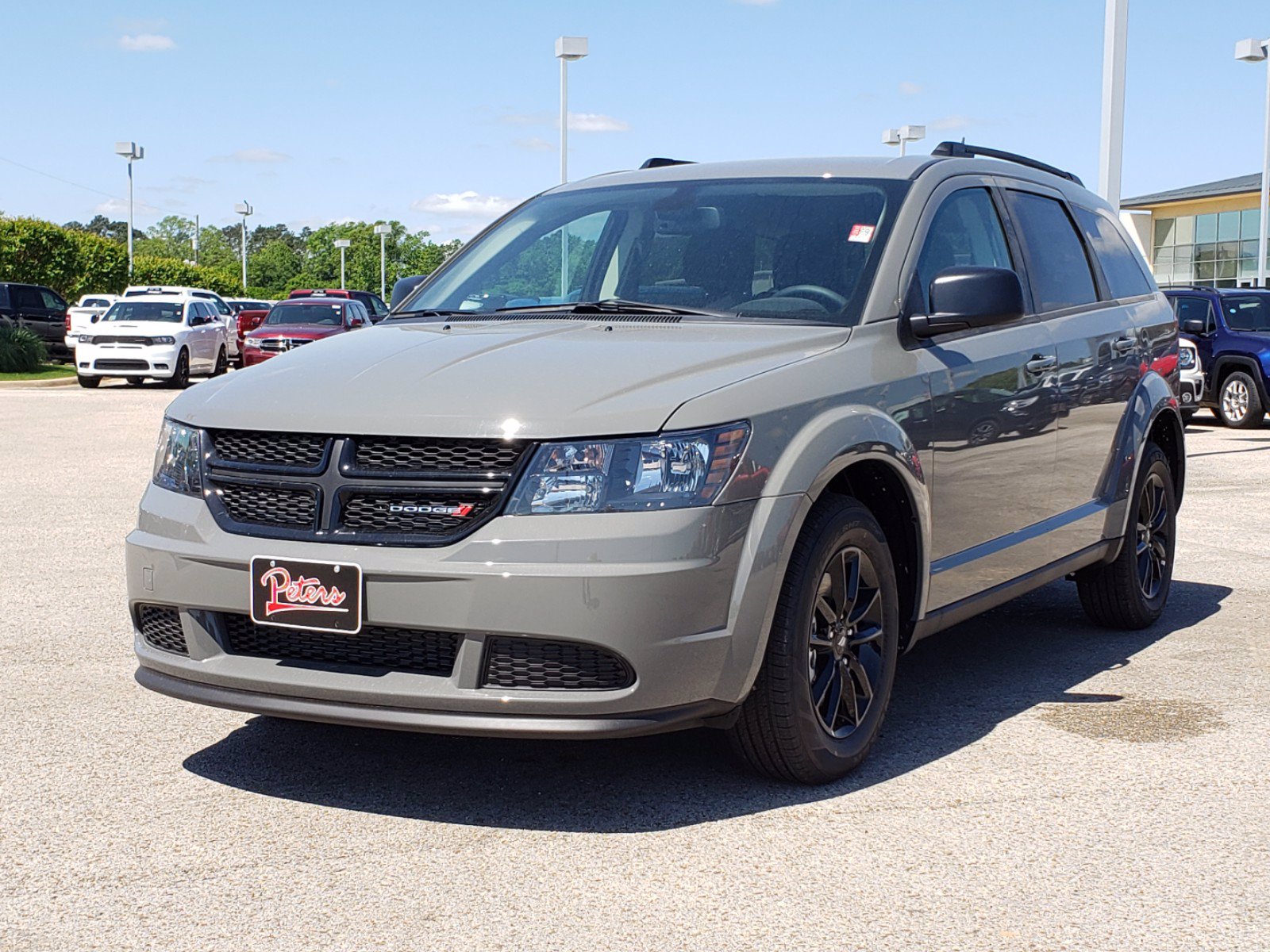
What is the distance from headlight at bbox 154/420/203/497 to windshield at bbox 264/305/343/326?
25.3 metres

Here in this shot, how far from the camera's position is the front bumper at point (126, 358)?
2728 centimetres

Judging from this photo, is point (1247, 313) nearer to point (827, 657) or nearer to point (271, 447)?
point (827, 657)

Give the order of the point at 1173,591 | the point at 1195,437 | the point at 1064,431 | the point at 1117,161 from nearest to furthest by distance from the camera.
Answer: the point at 1064,431, the point at 1173,591, the point at 1117,161, the point at 1195,437

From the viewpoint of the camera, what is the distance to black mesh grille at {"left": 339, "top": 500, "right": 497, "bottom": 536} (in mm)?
3838

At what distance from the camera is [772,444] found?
4059 millimetres

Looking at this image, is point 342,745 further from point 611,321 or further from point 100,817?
point 611,321

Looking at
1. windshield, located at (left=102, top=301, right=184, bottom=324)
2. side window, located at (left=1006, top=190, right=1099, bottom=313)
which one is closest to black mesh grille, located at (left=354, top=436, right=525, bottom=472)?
side window, located at (left=1006, top=190, right=1099, bottom=313)

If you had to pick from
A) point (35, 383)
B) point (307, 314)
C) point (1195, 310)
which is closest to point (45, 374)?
point (35, 383)

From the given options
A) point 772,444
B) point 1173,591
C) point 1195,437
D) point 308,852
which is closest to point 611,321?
point 772,444

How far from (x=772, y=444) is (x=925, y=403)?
944 millimetres

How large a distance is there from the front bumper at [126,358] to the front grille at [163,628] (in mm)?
24116

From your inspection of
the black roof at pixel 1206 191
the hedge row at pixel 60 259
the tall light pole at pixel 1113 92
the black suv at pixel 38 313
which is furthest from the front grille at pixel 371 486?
the black roof at pixel 1206 191

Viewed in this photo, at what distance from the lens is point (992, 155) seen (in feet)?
20.1

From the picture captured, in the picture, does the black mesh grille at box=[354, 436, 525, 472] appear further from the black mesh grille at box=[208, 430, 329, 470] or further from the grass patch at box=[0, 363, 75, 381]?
the grass patch at box=[0, 363, 75, 381]
